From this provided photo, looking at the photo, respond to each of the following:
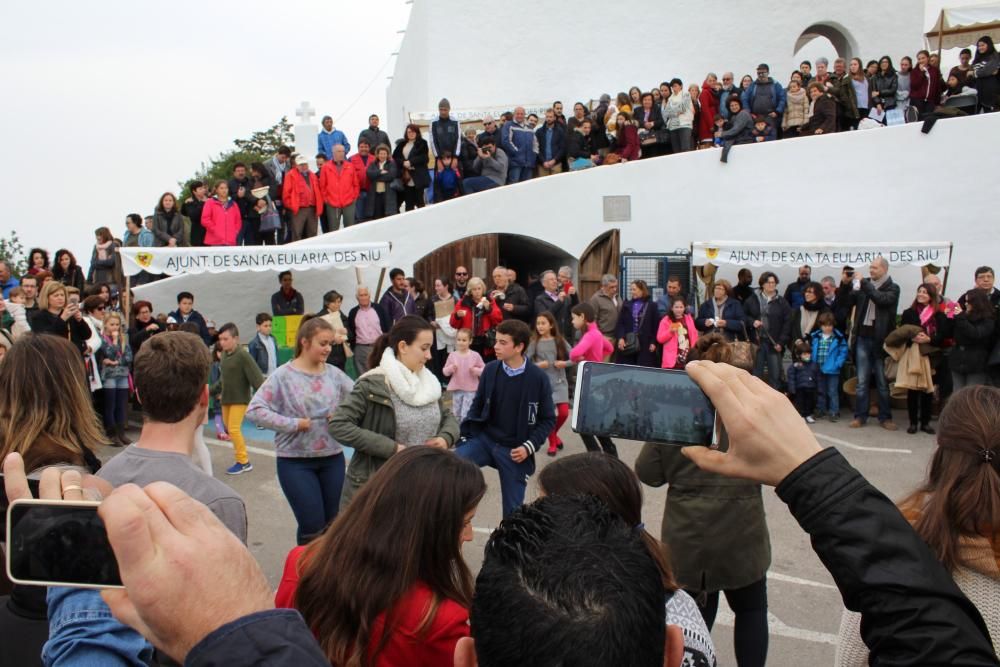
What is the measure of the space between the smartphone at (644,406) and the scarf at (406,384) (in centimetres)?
245

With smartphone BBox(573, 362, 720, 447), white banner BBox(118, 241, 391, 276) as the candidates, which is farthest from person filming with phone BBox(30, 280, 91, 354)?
smartphone BBox(573, 362, 720, 447)

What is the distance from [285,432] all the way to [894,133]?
1225 centimetres

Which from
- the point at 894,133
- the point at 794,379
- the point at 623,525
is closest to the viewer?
the point at 623,525

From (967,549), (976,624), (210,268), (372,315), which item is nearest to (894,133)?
(372,315)

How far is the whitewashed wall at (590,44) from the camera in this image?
61.3ft

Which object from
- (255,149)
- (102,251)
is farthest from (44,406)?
(255,149)

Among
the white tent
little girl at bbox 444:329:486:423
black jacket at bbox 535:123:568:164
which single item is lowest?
little girl at bbox 444:329:486:423

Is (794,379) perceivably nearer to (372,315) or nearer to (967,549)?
(372,315)

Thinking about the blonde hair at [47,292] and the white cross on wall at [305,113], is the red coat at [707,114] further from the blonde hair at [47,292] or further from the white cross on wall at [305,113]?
the blonde hair at [47,292]

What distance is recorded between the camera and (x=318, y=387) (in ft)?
16.5

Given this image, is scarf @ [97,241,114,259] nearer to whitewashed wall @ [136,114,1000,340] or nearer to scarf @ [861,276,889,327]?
whitewashed wall @ [136,114,1000,340]

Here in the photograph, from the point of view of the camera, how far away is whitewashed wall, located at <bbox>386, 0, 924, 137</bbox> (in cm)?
1867

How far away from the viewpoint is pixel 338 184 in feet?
47.2

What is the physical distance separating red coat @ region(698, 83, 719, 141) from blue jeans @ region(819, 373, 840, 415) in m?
6.40
